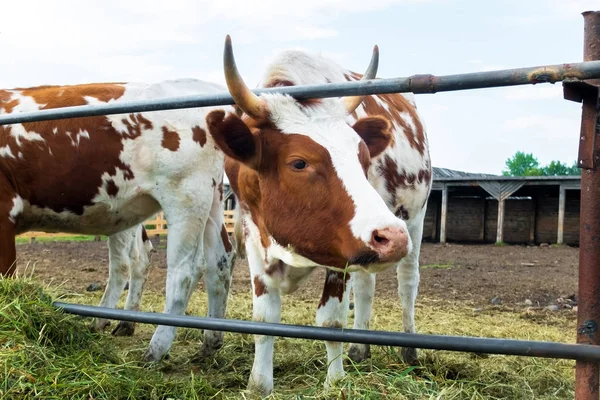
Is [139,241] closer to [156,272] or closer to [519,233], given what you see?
[156,272]

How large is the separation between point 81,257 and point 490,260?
962 centimetres

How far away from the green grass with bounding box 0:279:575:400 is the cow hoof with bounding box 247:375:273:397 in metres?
0.05

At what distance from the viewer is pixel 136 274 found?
6.40 metres

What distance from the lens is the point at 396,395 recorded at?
8.21 feet

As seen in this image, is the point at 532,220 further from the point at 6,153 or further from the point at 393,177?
the point at 6,153

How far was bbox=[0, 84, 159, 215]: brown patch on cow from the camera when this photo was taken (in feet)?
16.1

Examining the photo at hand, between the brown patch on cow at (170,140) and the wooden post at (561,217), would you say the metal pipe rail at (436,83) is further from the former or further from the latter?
the wooden post at (561,217)

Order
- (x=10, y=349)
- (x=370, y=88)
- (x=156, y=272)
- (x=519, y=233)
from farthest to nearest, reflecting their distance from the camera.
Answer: (x=519, y=233) < (x=156, y=272) < (x=10, y=349) < (x=370, y=88)

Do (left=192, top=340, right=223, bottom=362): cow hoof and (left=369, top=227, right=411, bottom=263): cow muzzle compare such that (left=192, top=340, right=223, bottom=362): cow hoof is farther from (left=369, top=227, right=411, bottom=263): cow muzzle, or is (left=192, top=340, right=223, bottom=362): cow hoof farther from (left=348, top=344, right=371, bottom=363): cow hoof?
(left=369, top=227, right=411, bottom=263): cow muzzle

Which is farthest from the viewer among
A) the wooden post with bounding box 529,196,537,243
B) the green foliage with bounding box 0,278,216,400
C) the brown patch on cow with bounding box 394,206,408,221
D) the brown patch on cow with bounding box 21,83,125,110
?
the wooden post with bounding box 529,196,537,243

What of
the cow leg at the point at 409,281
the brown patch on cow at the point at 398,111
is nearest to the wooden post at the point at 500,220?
the brown patch on cow at the point at 398,111

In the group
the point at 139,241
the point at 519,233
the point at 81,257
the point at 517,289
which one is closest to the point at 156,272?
the point at 81,257

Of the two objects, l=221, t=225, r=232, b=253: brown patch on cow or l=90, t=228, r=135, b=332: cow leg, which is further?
l=90, t=228, r=135, b=332: cow leg

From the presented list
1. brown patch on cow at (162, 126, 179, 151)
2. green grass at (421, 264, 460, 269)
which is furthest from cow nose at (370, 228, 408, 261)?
green grass at (421, 264, 460, 269)
